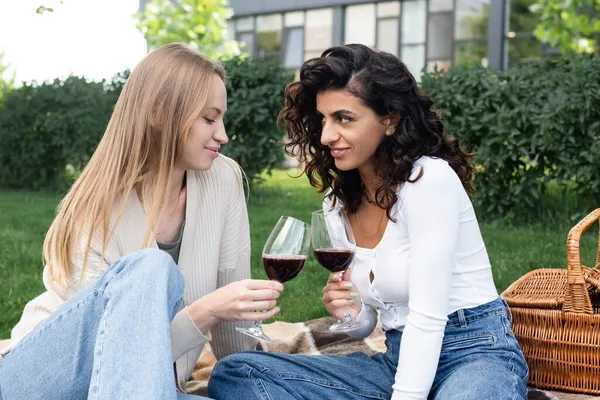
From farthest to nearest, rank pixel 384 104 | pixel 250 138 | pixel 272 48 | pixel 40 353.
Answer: pixel 272 48, pixel 250 138, pixel 384 104, pixel 40 353

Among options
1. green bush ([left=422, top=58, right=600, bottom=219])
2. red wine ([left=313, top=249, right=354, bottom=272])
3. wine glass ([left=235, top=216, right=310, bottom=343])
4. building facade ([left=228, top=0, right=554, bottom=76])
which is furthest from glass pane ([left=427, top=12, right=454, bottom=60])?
wine glass ([left=235, top=216, right=310, bottom=343])

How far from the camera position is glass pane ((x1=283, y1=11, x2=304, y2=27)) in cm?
2569

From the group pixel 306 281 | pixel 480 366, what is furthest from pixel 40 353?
pixel 306 281

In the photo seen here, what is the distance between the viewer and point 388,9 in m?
23.4

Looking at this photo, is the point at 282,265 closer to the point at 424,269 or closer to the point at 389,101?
the point at 424,269

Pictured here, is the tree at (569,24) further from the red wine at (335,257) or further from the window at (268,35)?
the window at (268,35)

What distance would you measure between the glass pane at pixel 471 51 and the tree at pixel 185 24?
6395 mm

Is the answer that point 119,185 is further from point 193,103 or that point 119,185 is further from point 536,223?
point 536,223

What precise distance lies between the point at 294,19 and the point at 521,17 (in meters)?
7.99

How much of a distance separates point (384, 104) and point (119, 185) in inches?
42.0

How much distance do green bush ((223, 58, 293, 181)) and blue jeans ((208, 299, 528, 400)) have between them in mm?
7024

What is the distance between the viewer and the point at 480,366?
2.73m

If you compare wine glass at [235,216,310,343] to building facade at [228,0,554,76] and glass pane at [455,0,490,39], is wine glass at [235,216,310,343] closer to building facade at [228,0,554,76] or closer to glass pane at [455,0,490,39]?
building facade at [228,0,554,76]

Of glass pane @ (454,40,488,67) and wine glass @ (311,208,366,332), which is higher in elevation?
glass pane @ (454,40,488,67)
